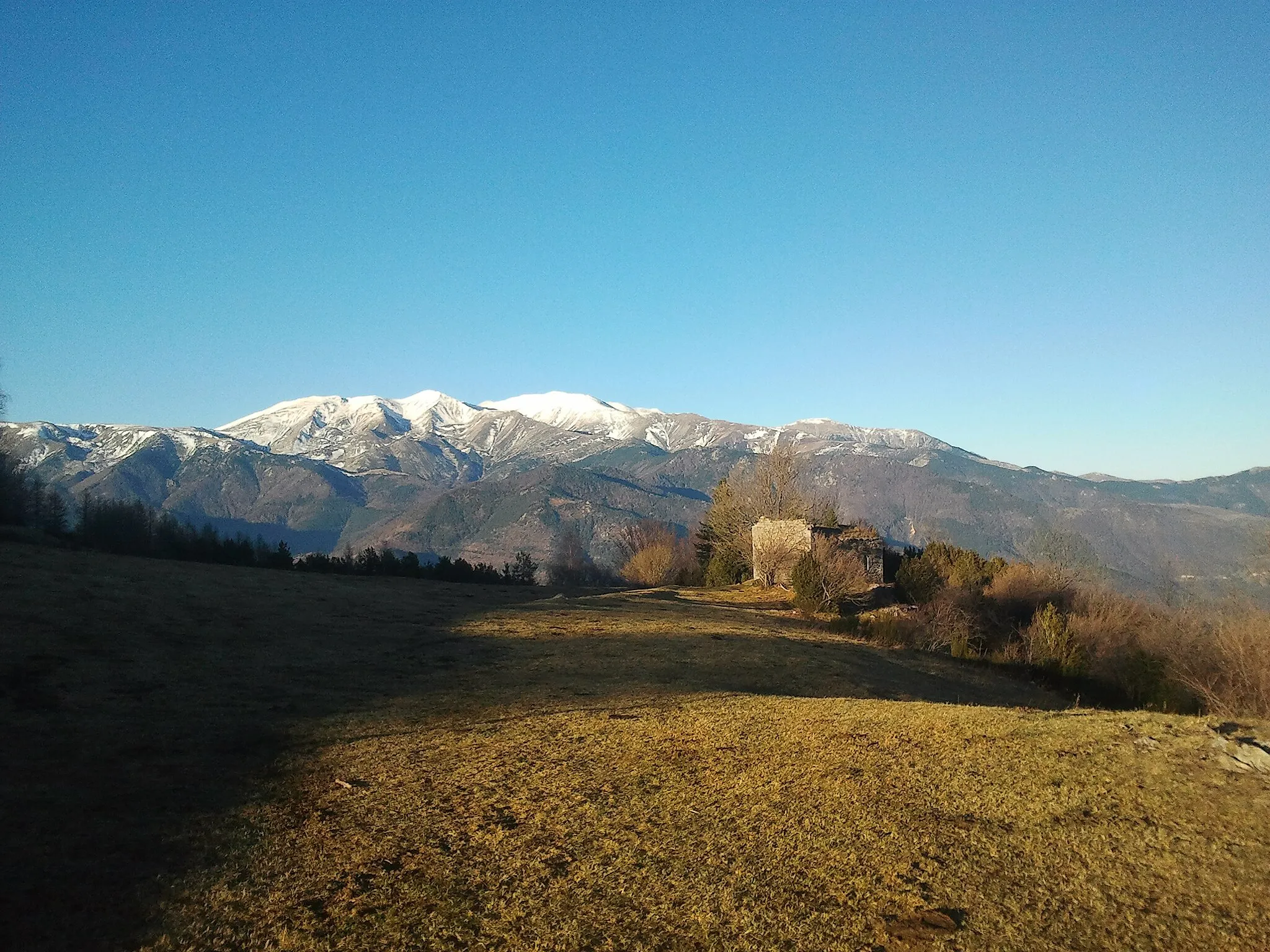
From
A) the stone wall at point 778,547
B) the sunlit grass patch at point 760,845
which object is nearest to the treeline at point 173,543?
the stone wall at point 778,547

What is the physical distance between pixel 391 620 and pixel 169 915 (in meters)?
18.4

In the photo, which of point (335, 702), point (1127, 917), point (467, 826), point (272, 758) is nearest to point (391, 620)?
point (335, 702)

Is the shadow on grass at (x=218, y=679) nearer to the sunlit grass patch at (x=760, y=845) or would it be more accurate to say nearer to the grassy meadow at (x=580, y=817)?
the grassy meadow at (x=580, y=817)

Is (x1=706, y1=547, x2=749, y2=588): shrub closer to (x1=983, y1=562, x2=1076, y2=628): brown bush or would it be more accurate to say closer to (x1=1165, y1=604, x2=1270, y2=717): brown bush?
(x1=983, y1=562, x2=1076, y2=628): brown bush

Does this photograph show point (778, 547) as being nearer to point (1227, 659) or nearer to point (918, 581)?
point (918, 581)

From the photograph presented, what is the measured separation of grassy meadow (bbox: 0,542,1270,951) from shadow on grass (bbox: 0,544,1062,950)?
0.06 meters

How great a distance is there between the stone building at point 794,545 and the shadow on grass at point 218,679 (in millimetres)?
20620

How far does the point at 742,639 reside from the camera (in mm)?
24859

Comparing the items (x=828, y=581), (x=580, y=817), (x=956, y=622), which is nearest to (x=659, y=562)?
(x=828, y=581)

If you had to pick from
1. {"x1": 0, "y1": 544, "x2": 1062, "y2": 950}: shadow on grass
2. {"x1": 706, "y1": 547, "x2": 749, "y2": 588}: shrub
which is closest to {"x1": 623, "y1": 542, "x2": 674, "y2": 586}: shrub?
{"x1": 706, "y1": 547, "x2": 749, "y2": 588}: shrub

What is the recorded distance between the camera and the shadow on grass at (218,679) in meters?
7.16

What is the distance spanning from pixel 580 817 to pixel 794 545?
4622 cm

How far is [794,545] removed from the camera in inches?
2078

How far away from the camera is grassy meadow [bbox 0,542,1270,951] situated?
19.8 ft
